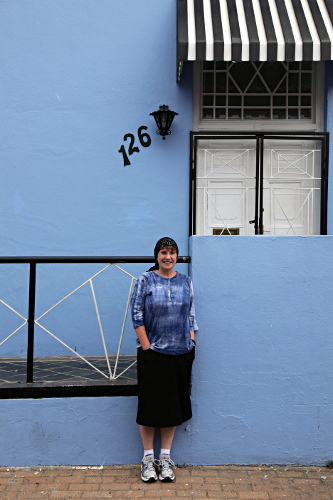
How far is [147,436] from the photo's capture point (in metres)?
4.46

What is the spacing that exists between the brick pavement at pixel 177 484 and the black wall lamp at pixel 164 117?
133 inches

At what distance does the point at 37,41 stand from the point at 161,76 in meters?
1.39

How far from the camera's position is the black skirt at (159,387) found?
4352 mm

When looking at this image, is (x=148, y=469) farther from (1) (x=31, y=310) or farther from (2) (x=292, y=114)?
(2) (x=292, y=114)

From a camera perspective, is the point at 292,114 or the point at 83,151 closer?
the point at 83,151

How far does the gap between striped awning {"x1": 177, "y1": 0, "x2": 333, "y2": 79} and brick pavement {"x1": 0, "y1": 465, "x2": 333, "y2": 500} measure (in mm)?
3799

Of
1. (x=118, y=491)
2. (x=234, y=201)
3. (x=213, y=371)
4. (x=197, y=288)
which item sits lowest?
(x=118, y=491)

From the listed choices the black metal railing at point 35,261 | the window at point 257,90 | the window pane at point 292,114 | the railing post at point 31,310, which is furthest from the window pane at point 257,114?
the railing post at point 31,310

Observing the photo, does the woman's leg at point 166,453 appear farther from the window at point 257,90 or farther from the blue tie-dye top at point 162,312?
the window at point 257,90

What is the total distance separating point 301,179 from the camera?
6293 mm

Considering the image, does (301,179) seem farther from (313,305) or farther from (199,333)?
(199,333)

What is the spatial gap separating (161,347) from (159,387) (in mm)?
328

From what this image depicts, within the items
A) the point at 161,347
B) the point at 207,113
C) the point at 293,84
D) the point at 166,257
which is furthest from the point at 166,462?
the point at 293,84

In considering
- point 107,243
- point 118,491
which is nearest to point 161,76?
point 107,243
